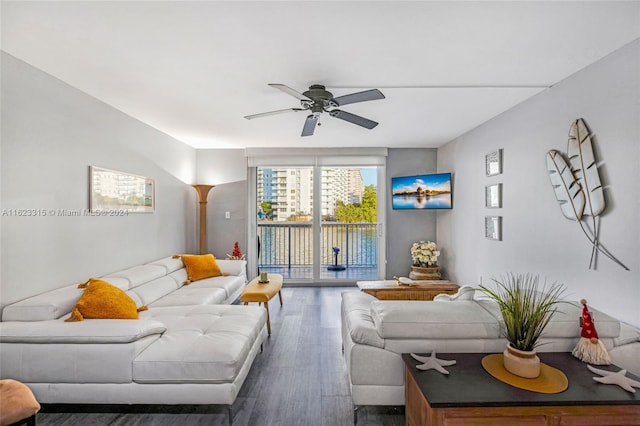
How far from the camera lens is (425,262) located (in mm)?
4715

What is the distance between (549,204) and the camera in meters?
2.55

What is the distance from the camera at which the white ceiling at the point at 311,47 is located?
159cm

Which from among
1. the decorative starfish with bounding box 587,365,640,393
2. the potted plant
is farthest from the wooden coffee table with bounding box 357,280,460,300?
the decorative starfish with bounding box 587,365,640,393

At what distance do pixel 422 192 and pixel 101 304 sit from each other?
4320mm

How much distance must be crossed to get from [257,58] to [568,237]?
274 centimetres

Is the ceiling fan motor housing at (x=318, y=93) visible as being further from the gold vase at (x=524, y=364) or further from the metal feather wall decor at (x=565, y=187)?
the gold vase at (x=524, y=364)

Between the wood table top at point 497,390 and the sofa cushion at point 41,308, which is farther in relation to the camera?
the sofa cushion at point 41,308

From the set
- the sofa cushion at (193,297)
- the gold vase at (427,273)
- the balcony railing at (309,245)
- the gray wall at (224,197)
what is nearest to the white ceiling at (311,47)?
the sofa cushion at (193,297)

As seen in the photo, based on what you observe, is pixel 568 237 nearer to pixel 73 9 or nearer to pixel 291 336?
pixel 291 336

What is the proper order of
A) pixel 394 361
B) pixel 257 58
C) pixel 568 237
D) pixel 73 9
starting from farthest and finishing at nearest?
pixel 568 237, pixel 257 58, pixel 394 361, pixel 73 9

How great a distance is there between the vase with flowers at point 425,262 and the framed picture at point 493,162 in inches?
62.7

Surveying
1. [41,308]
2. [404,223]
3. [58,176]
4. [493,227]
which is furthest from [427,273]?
[58,176]

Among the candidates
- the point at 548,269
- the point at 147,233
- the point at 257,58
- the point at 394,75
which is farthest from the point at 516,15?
the point at 147,233

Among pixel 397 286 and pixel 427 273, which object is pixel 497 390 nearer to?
pixel 397 286
